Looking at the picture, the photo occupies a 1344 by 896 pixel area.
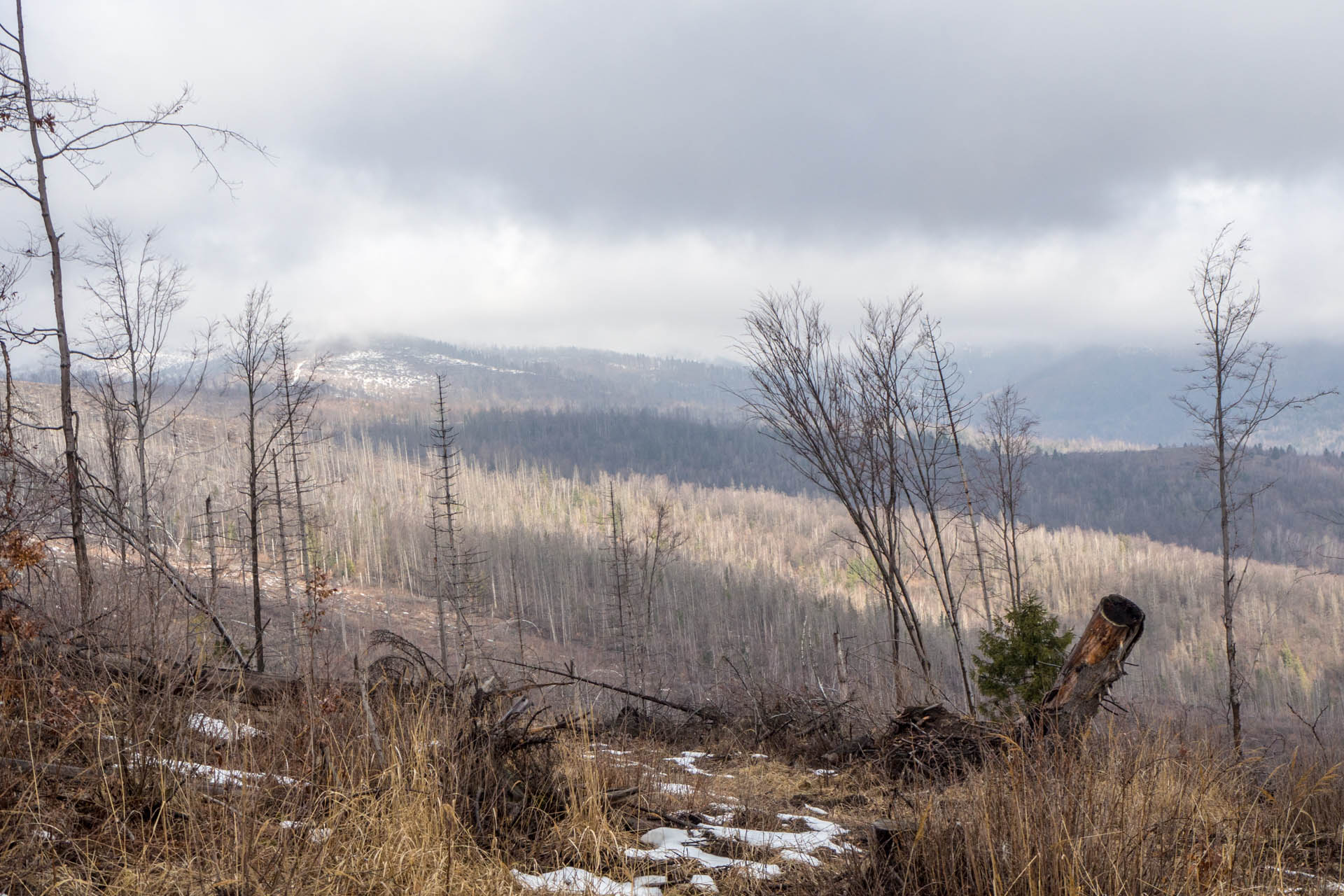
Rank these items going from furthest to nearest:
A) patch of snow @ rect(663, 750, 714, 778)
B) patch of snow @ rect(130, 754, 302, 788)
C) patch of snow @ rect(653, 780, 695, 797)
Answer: patch of snow @ rect(663, 750, 714, 778) → patch of snow @ rect(653, 780, 695, 797) → patch of snow @ rect(130, 754, 302, 788)

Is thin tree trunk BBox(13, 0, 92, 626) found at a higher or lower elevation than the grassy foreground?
higher

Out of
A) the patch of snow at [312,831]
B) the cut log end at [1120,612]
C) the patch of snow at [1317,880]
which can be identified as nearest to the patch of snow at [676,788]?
the patch of snow at [312,831]

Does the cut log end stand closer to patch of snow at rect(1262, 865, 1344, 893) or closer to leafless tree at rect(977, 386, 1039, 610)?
patch of snow at rect(1262, 865, 1344, 893)

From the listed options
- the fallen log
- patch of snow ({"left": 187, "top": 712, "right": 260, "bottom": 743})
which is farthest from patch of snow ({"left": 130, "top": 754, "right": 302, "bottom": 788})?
the fallen log

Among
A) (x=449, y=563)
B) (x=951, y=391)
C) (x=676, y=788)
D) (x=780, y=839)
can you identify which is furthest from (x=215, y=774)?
(x=449, y=563)

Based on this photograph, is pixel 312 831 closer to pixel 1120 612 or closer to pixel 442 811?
pixel 442 811

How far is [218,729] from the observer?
12.6 ft

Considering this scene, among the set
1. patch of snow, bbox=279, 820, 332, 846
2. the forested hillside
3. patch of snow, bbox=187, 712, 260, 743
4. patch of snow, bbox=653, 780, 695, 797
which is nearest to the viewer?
patch of snow, bbox=279, 820, 332, 846

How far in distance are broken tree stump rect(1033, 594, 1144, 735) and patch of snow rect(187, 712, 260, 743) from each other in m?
5.07

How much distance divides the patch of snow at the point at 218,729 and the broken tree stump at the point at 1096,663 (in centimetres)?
507

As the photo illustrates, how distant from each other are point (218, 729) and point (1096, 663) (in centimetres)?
573

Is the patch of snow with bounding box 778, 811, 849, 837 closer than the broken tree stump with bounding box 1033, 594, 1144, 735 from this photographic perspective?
Yes

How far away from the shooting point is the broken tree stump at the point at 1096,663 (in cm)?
532

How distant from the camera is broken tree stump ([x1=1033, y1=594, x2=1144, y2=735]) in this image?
5.32m
